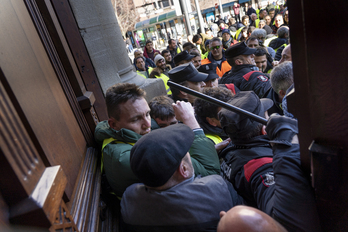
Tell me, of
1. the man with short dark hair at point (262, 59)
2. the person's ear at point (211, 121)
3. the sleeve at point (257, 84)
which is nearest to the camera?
the person's ear at point (211, 121)

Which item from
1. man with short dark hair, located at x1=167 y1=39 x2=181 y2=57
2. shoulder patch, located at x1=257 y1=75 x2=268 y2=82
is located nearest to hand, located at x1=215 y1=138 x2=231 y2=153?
shoulder patch, located at x1=257 y1=75 x2=268 y2=82

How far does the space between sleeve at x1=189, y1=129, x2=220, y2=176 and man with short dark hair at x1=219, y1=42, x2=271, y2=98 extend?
1800 mm

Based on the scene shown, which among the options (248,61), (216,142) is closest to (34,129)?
(216,142)

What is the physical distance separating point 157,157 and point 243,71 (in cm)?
294

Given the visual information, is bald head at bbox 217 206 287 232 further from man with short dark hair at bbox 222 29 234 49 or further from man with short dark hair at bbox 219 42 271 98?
man with short dark hair at bbox 222 29 234 49

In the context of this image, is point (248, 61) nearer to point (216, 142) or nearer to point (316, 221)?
point (216, 142)

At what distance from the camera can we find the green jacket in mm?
1572

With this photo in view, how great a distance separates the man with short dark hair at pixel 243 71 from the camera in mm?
3277

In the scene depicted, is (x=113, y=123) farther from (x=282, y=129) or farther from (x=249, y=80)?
(x=249, y=80)

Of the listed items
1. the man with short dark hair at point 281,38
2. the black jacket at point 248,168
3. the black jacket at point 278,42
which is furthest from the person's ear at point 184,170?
the black jacket at point 278,42

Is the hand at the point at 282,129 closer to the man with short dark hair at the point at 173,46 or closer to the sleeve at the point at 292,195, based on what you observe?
the sleeve at the point at 292,195

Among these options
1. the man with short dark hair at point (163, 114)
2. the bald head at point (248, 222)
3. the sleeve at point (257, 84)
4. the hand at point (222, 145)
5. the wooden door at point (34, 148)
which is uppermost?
the wooden door at point (34, 148)

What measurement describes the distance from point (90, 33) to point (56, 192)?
249cm

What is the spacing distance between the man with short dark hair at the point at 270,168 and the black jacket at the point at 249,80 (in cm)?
125
